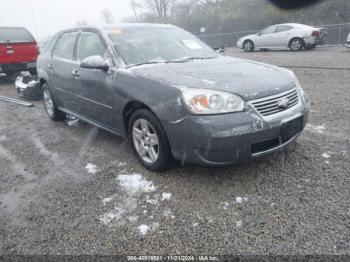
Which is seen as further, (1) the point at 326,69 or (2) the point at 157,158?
(1) the point at 326,69

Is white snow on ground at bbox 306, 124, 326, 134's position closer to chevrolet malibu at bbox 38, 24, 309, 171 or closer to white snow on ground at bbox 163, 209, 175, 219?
chevrolet malibu at bbox 38, 24, 309, 171

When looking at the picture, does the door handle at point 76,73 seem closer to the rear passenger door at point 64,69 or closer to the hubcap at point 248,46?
the rear passenger door at point 64,69

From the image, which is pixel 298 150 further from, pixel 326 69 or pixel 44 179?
pixel 326 69

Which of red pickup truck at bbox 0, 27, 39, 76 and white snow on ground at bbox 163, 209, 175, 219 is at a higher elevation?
red pickup truck at bbox 0, 27, 39, 76

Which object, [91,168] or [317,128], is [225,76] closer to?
[91,168]

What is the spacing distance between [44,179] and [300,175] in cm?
274

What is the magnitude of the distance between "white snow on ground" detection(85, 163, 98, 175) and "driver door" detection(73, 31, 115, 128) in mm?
530

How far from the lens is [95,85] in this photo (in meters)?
3.77

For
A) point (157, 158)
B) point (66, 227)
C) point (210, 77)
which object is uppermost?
point (210, 77)

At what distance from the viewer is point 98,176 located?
339cm

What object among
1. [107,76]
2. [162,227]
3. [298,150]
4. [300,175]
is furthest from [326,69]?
[162,227]

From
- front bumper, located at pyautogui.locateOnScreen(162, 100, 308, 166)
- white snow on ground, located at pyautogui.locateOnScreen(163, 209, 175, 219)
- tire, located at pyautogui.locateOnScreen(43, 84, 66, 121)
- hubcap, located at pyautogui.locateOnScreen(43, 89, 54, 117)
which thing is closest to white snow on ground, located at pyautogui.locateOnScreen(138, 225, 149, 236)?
white snow on ground, located at pyautogui.locateOnScreen(163, 209, 175, 219)

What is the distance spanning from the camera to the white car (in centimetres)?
1445

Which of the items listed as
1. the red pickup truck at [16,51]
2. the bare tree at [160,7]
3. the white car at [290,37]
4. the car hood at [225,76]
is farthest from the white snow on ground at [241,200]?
the bare tree at [160,7]
